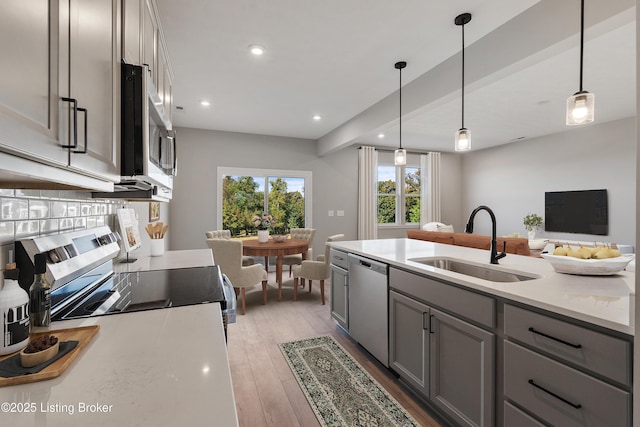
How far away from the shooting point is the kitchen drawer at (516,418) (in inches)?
46.9

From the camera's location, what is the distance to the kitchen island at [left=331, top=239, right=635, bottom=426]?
1.00m

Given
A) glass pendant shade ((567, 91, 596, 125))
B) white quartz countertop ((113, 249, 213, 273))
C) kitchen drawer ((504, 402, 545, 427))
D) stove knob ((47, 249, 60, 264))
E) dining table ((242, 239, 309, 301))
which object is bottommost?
kitchen drawer ((504, 402, 545, 427))

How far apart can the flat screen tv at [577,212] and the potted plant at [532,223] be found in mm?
118

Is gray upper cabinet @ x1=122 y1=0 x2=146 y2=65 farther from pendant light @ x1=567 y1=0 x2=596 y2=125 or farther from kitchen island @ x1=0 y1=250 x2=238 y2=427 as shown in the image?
pendant light @ x1=567 y1=0 x2=596 y2=125

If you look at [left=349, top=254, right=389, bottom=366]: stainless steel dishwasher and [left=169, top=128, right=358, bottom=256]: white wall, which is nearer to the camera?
[left=349, top=254, right=389, bottom=366]: stainless steel dishwasher

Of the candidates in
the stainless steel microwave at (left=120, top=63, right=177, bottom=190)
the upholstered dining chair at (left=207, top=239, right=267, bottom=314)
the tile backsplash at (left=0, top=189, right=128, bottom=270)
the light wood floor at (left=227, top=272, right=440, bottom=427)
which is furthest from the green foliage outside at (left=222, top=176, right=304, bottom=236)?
the stainless steel microwave at (left=120, top=63, right=177, bottom=190)

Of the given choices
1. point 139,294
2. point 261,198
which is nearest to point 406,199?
point 261,198

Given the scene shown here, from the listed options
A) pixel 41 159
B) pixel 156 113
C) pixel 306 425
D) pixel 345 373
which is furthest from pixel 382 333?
pixel 41 159

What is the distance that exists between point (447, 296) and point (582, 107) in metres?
1.38

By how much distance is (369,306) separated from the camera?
233cm

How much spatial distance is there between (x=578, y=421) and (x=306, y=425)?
1.29 m

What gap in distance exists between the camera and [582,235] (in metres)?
5.07

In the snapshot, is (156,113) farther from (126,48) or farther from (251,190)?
(251,190)

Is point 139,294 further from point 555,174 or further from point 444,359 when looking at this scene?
point 555,174
